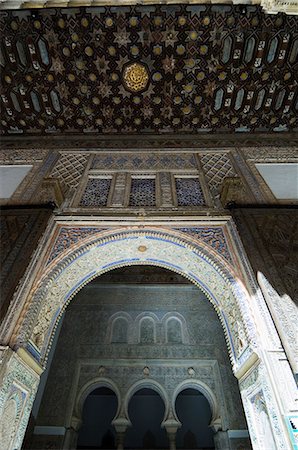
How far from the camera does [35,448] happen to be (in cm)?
386

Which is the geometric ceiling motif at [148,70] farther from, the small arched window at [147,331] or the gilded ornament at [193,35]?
the small arched window at [147,331]

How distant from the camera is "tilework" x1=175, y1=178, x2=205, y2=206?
355 cm

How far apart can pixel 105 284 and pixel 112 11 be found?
13.3ft

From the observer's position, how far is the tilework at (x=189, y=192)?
3.55 metres

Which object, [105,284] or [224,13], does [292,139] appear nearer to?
[224,13]

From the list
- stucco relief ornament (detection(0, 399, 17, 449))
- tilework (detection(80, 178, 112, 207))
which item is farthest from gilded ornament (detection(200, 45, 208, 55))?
stucco relief ornament (detection(0, 399, 17, 449))

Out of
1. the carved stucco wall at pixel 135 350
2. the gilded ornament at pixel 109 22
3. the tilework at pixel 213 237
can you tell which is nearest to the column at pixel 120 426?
the carved stucco wall at pixel 135 350

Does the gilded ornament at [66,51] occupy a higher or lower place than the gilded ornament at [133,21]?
lower

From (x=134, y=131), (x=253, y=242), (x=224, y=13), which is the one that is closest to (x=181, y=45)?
(x=224, y=13)

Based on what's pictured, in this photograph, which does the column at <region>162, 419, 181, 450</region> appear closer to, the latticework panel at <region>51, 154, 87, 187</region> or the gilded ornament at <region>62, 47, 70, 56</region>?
the latticework panel at <region>51, 154, 87, 187</region>

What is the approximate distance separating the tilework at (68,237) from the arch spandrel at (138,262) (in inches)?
3.8

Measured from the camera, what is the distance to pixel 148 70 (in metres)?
4.23

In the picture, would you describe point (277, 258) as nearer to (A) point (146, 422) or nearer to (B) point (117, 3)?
(B) point (117, 3)

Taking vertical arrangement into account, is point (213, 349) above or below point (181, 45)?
below
